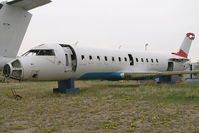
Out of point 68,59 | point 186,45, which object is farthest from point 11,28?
point 186,45

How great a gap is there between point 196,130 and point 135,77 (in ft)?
38.3

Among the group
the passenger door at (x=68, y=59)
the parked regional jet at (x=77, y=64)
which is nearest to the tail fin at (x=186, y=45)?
the parked regional jet at (x=77, y=64)

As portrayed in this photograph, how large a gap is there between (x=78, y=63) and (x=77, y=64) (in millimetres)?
99

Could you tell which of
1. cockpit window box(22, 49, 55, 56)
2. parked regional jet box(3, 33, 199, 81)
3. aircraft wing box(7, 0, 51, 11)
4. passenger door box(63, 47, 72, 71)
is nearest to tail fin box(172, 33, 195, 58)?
parked regional jet box(3, 33, 199, 81)

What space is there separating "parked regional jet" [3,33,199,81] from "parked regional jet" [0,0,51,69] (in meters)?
0.54

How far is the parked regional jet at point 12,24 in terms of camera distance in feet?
34.7

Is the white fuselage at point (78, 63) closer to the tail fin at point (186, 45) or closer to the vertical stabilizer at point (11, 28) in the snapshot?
the vertical stabilizer at point (11, 28)

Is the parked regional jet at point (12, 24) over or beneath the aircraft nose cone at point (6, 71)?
over

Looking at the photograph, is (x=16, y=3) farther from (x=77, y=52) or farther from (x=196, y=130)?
(x=196, y=130)

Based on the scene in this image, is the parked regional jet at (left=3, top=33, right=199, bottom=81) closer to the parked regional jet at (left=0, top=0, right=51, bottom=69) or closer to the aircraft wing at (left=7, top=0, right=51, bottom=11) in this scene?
the parked regional jet at (left=0, top=0, right=51, bottom=69)

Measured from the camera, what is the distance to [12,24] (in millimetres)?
11047

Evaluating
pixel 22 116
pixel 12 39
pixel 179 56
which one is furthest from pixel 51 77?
pixel 179 56

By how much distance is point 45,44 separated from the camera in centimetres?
1301

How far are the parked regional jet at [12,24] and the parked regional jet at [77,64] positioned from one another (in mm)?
537
